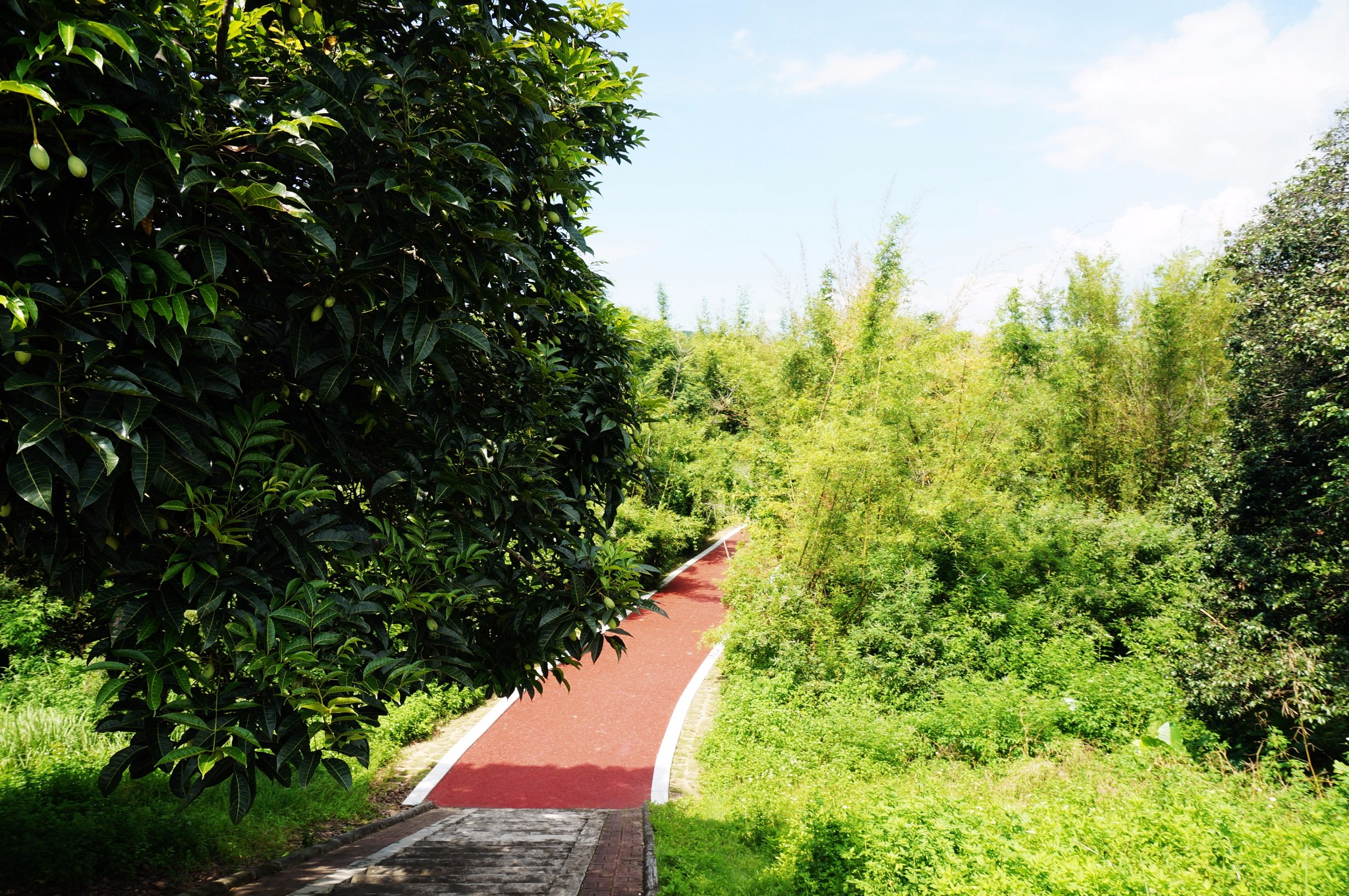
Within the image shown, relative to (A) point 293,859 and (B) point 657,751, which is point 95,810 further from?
(B) point 657,751

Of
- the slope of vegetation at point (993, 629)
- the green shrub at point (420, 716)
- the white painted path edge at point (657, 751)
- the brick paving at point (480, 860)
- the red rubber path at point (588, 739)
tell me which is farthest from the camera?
the green shrub at point (420, 716)

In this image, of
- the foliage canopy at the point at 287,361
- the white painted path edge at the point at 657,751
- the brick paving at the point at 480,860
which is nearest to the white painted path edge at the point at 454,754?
the white painted path edge at the point at 657,751

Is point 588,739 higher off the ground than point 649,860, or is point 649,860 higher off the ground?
point 649,860

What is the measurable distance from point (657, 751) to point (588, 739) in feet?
3.92

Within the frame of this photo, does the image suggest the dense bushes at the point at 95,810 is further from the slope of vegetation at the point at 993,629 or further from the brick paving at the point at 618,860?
the slope of vegetation at the point at 993,629

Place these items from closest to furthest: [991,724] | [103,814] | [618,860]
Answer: [103,814], [618,860], [991,724]

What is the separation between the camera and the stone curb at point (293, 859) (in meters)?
4.25

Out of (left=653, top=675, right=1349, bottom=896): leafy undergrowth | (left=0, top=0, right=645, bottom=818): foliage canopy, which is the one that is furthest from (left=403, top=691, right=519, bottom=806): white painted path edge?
(left=0, top=0, right=645, bottom=818): foliage canopy

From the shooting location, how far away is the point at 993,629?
1056cm

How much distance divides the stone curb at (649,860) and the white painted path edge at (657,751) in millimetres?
1308

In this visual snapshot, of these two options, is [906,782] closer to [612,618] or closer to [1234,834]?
[1234,834]

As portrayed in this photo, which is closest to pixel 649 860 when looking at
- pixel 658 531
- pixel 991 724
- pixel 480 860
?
pixel 480 860

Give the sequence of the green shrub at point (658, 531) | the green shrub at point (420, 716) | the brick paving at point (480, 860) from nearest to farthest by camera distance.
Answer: the brick paving at point (480, 860)
the green shrub at point (420, 716)
the green shrub at point (658, 531)

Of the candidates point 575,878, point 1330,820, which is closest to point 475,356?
point 575,878
